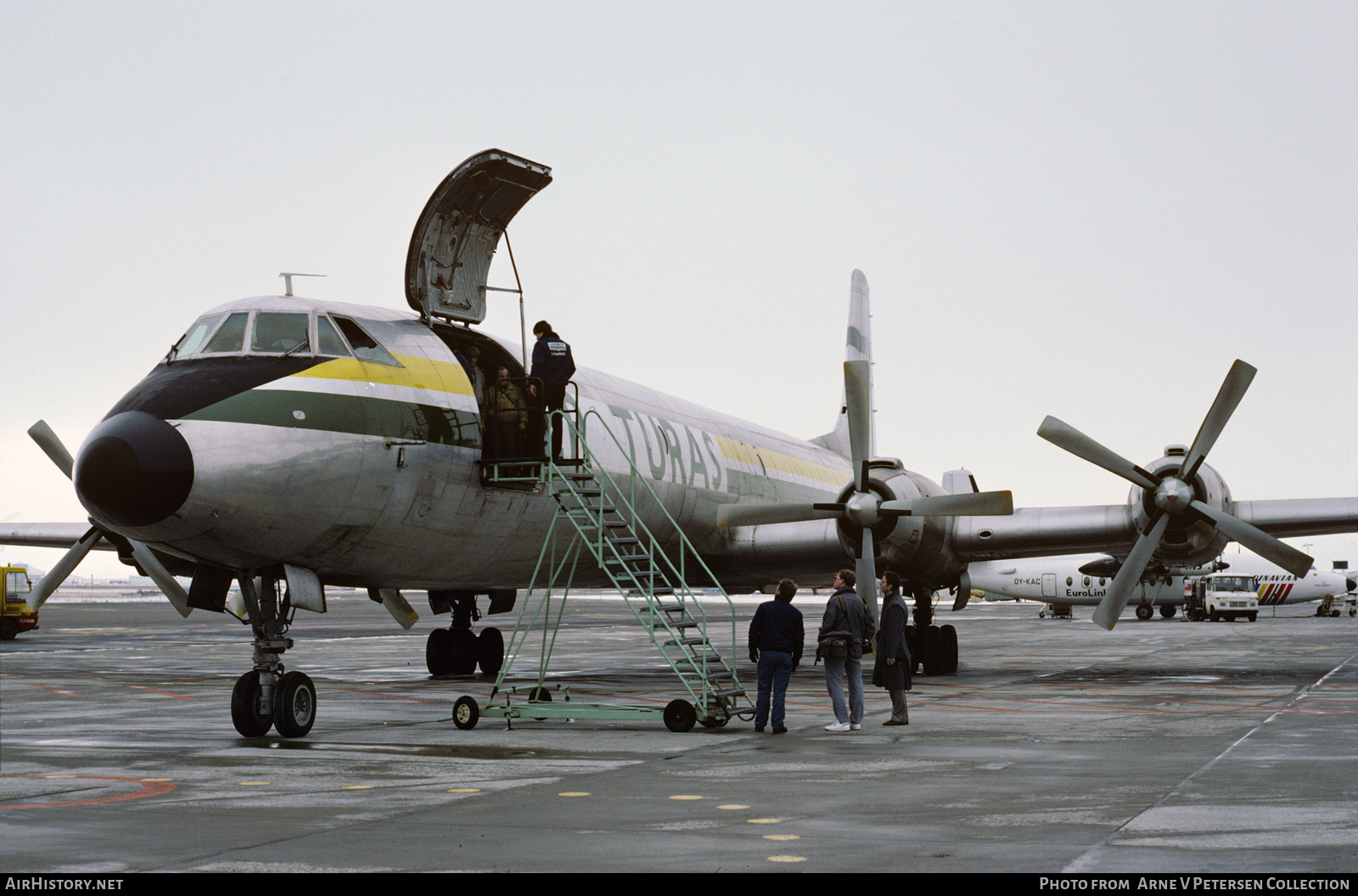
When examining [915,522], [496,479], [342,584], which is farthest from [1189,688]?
[342,584]

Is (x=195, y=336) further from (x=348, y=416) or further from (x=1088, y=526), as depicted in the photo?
(x=1088, y=526)

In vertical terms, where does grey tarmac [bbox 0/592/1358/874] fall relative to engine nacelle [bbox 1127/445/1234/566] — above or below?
below

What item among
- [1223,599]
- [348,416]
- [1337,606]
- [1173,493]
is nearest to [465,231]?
[348,416]

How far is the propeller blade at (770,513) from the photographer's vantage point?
18906 mm

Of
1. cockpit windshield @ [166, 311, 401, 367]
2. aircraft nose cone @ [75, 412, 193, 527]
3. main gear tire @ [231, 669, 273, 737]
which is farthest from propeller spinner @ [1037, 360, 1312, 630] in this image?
aircraft nose cone @ [75, 412, 193, 527]

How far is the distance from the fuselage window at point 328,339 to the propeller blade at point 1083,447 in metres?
11.0

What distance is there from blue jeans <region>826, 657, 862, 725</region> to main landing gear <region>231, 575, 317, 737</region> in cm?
525

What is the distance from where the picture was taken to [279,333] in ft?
44.4

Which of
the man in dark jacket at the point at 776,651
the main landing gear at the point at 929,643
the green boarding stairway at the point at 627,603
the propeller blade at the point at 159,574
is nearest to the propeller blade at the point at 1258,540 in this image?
the main landing gear at the point at 929,643

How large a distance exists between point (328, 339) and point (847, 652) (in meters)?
6.38

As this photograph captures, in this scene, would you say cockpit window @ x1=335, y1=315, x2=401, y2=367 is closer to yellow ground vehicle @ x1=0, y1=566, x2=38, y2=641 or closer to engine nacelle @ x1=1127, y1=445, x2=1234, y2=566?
engine nacelle @ x1=1127, y1=445, x2=1234, y2=566

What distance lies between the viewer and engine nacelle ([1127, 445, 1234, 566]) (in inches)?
774

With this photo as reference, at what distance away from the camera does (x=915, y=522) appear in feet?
66.5
